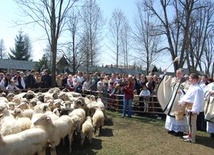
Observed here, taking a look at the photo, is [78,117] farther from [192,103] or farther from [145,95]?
[145,95]

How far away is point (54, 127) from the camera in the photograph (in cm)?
795

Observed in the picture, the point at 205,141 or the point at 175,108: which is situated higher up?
the point at 175,108

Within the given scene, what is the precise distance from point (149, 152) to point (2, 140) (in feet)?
14.2

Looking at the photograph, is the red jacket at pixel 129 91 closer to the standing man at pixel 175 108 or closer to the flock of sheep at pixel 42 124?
the flock of sheep at pixel 42 124

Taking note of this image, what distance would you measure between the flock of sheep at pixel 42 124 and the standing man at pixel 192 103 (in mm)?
2790

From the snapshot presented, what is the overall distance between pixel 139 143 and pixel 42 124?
3.66 m

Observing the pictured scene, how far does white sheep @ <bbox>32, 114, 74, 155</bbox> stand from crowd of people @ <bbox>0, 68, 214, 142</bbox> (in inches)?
144

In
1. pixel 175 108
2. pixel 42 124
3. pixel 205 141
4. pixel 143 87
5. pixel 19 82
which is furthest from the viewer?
pixel 19 82

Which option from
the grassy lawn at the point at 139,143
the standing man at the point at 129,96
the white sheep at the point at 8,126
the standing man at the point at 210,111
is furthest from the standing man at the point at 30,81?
the standing man at the point at 210,111

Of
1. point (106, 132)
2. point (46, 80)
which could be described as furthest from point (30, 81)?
point (106, 132)

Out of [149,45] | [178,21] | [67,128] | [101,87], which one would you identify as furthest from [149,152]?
[149,45]

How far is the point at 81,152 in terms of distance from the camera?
29.1 feet

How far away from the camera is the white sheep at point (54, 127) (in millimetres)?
7543

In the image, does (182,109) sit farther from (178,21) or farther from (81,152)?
(178,21)
